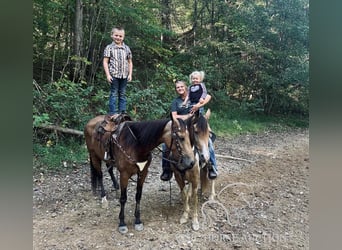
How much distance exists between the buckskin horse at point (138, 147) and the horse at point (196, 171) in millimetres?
59

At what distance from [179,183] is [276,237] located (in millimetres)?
431

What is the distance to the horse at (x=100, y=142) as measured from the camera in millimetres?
1404

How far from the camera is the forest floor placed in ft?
4.19

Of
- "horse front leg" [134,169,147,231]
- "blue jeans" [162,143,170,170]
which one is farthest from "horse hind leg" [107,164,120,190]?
"blue jeans" [162,143,170,170]

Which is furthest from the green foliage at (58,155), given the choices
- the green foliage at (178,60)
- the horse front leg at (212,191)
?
the horse front leg at (212,191)

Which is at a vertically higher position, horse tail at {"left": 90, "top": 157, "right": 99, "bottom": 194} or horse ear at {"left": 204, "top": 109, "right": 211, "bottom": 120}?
horse ear at {"left": 204, "top": 109, "right": 211, "bottom": 120}

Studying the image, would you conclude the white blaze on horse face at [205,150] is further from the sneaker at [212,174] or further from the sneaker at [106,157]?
the sneaker at [106,157]

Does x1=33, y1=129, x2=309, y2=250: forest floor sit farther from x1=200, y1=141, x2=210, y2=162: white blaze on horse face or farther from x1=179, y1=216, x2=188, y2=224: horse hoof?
x1=200, y1=141, x2=210, y2=162: white blaze on horse face

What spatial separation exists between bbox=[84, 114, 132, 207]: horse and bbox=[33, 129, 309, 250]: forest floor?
1.1 inches

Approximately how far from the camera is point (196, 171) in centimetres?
137

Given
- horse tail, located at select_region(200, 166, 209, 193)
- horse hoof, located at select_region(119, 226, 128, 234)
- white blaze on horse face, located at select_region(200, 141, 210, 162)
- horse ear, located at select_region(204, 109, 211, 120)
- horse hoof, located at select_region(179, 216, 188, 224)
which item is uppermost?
horse ear, located at select_region(204, 109, 211, 120)
